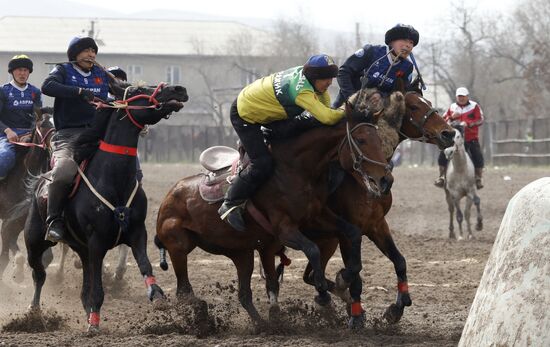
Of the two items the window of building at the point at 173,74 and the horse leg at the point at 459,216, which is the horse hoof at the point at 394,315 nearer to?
the horse leg at the point at 459,216

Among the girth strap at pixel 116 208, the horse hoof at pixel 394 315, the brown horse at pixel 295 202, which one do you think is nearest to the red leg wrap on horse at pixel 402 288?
the horse hoof at pixel 394 315

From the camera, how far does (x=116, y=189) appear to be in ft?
30.3

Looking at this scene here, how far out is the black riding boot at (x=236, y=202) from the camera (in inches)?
357

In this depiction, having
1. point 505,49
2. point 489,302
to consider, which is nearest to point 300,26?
point 505,49

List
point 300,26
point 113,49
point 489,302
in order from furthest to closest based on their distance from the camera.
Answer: point 113,49 → point 300,26 → point 489,302

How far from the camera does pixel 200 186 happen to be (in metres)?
9.94

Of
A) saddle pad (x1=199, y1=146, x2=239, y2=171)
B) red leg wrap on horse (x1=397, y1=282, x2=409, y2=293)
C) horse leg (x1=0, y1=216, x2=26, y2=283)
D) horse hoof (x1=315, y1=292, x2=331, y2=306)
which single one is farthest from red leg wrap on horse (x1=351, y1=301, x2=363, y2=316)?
horse leg (x1=0, y1=216, x2=26, y2=283)

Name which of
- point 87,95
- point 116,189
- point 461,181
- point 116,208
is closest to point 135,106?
point 87,95

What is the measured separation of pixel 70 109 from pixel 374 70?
289 centimetres

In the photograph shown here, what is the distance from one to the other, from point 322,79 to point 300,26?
209 feet

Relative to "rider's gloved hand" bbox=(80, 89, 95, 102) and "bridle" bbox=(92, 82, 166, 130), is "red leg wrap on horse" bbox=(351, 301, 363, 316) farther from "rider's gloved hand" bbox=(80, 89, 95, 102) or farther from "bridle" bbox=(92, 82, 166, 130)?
"rider's gloved hand" bbox=(80, 89, 95, 102)

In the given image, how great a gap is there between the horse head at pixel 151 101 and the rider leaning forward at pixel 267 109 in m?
0.55

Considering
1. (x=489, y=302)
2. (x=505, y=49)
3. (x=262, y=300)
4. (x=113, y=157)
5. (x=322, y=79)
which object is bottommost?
(x=262, y=300)

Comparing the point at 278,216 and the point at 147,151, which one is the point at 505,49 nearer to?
the point at 147,151
